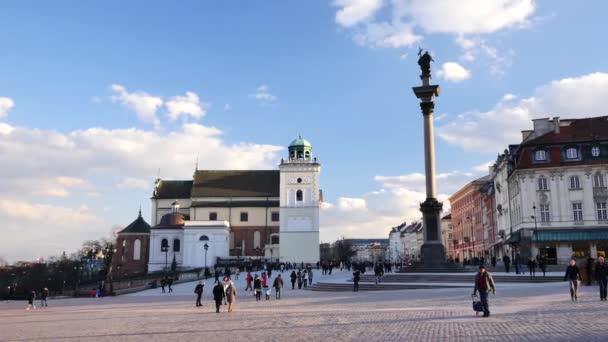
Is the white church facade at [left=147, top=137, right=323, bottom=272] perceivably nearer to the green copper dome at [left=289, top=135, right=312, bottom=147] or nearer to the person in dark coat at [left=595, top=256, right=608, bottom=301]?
the green copper dome at [left=289, top=135, right=312, bottom=147]

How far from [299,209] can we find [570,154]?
4100 cm

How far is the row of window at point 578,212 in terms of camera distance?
52000mm

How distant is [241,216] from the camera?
8719 centimetres

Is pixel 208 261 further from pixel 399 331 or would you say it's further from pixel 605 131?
pixel 399 331

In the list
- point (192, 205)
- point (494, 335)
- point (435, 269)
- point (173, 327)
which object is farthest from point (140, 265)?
point (494, 335)

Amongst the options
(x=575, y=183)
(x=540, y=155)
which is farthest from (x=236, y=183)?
(x=575, y=183)

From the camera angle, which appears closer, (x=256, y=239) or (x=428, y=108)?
(x=428, y=108)

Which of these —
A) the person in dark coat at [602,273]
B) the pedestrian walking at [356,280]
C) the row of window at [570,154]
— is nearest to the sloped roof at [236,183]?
the row of window at [570,154]

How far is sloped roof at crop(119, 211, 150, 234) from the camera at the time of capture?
85.4 metres

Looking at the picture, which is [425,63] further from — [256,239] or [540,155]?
[256,239]

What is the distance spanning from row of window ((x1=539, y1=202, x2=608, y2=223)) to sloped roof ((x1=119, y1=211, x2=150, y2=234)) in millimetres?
56039

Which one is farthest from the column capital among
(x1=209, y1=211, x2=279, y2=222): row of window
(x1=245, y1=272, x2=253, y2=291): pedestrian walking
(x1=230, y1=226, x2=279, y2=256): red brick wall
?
(x1=209, y1=211, x2=279, y2=222): row of window

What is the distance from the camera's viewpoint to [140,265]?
3285 inches

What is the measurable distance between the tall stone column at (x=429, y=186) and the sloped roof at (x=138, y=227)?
5793 cm
